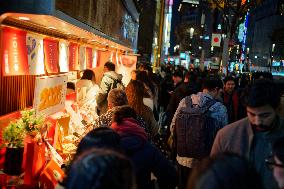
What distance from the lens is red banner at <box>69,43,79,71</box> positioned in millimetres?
8725

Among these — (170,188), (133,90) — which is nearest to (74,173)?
(170,188)

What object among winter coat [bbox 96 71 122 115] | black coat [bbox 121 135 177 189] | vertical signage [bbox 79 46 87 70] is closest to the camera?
black coat [bbox 121 135 177 189]

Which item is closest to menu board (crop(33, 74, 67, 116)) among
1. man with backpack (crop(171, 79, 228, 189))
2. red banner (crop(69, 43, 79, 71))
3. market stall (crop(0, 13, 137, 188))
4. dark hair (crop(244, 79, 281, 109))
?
market stall (crop(0, 13, 137, 188))

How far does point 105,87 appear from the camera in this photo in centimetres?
992

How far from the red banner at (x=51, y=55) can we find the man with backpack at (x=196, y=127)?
8.09 feet

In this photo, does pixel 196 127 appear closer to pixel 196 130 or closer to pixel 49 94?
pixel 196 130

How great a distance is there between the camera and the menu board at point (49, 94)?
5625 mm

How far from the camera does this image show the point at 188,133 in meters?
5.90

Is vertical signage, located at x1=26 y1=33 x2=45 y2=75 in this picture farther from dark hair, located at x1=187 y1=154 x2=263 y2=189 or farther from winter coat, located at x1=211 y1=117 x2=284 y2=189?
dark hair, located at x1=187 y1=154 x2=263 y2=189

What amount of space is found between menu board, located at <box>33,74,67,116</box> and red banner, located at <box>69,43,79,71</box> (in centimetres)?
171

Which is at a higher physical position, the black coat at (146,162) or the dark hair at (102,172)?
the dark hair at (102,172)

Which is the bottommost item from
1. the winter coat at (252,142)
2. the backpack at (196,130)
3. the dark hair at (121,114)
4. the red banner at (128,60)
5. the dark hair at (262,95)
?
the backpack at (196,130)

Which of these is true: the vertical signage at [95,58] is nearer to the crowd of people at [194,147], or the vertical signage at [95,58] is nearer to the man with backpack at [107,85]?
the man with backpack at [107,85]

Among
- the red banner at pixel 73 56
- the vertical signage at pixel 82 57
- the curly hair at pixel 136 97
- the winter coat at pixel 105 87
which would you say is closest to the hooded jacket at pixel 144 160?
the curly hair at pixel 136 97
